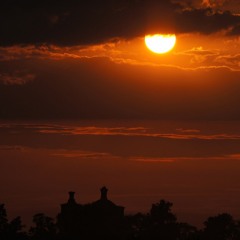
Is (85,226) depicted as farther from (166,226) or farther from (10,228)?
(166,226)

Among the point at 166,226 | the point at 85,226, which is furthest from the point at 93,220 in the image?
the point at 166,226

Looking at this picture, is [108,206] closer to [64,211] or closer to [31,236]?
[64,211]

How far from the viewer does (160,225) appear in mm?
108125

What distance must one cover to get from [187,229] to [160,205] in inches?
171

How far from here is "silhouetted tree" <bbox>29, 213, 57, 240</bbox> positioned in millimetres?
93250

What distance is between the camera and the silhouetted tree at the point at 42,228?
93250 millimetres

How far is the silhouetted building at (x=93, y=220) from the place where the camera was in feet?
275

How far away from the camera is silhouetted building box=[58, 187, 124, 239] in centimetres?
8381

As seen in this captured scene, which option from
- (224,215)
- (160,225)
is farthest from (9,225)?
(224,215)

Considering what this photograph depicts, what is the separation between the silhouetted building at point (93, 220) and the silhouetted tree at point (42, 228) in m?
5.81

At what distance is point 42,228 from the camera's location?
322 feet

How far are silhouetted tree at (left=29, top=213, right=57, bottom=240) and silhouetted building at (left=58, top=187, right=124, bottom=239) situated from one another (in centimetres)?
581

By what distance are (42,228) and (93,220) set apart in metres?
14.8

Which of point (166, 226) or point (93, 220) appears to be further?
point (166, 226)
